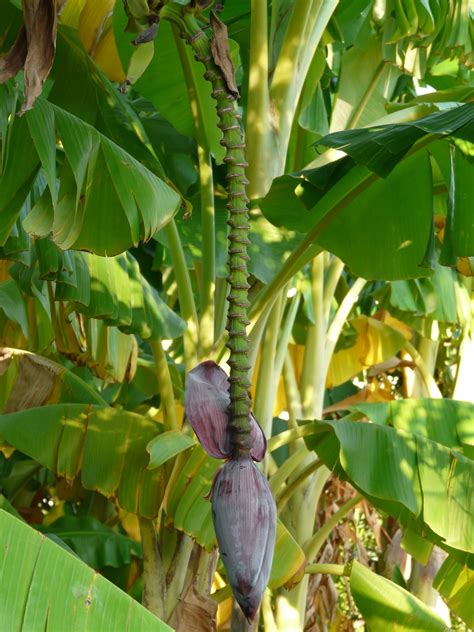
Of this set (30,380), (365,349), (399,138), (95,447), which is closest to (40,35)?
(399,138)

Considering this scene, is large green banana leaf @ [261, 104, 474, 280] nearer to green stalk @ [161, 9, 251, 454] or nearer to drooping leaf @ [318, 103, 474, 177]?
drooping leaf @ [318, 103, 474, 177]

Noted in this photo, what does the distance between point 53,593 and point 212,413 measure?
0.39m

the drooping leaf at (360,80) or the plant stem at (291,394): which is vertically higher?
the drooping leaf at (360,80)

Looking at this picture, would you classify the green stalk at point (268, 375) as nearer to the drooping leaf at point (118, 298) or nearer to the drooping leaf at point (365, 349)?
the drooping leaf at point (118, 298)

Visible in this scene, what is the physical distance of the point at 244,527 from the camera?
68 cm

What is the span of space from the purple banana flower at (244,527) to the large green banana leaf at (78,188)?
741 millimetres

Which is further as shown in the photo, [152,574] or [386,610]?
[386,610]

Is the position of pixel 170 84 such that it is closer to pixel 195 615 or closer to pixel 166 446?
pixel 166 446

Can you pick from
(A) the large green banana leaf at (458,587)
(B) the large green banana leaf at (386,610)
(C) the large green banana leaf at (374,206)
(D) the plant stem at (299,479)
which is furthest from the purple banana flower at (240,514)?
(A) the large green banana leaf at (458,587)

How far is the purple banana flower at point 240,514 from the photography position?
0.67 metres

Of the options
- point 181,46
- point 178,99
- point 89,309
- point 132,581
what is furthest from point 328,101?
point 132,581

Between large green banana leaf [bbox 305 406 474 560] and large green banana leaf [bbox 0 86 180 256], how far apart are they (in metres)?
0.65

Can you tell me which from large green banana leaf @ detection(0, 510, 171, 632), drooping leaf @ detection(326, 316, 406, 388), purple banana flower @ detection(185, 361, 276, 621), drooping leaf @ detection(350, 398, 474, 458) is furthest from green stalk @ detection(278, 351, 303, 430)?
purple banana flower @ detection(185, 361, 276, 621)

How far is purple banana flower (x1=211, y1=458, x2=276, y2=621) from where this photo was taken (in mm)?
672
